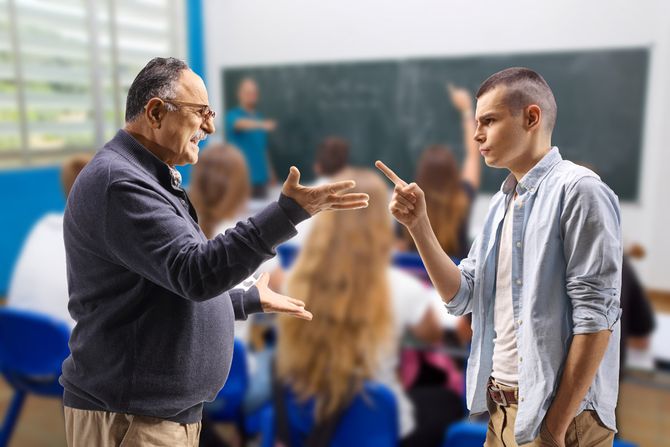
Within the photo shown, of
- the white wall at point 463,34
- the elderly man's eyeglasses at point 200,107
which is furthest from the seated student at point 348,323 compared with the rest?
the white wall at point 463,34

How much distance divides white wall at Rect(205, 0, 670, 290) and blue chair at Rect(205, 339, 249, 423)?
185 cm

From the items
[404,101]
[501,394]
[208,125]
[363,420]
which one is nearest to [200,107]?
[208,125]

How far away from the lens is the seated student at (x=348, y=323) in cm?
148

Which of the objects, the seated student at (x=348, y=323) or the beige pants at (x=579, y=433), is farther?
the seated student at (x=348, y=323)

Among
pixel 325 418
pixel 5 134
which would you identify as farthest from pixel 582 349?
pixel 5 134

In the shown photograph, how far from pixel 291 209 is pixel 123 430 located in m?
0.33

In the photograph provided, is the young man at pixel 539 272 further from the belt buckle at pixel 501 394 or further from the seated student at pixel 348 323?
the seated student at pixel 348 323

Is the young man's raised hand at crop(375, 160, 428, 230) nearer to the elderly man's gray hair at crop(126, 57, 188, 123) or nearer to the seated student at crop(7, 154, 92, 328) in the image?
the elderly man's gray hair at crop(126, 57, 188, 123)

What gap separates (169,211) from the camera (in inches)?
24.5

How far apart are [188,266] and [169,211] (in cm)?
7

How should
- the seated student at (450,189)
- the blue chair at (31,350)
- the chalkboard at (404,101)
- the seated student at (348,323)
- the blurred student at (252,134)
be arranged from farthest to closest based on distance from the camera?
the chalkboard at (404,101) → the blurred student at (252,134) → the blue chair at (31,350) → the seated student at (348,323) → the seated student at (450,189)

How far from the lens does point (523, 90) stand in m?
0.52

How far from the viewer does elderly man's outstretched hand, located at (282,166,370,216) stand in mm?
566

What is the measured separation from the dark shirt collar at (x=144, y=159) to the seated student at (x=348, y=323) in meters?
0.80
